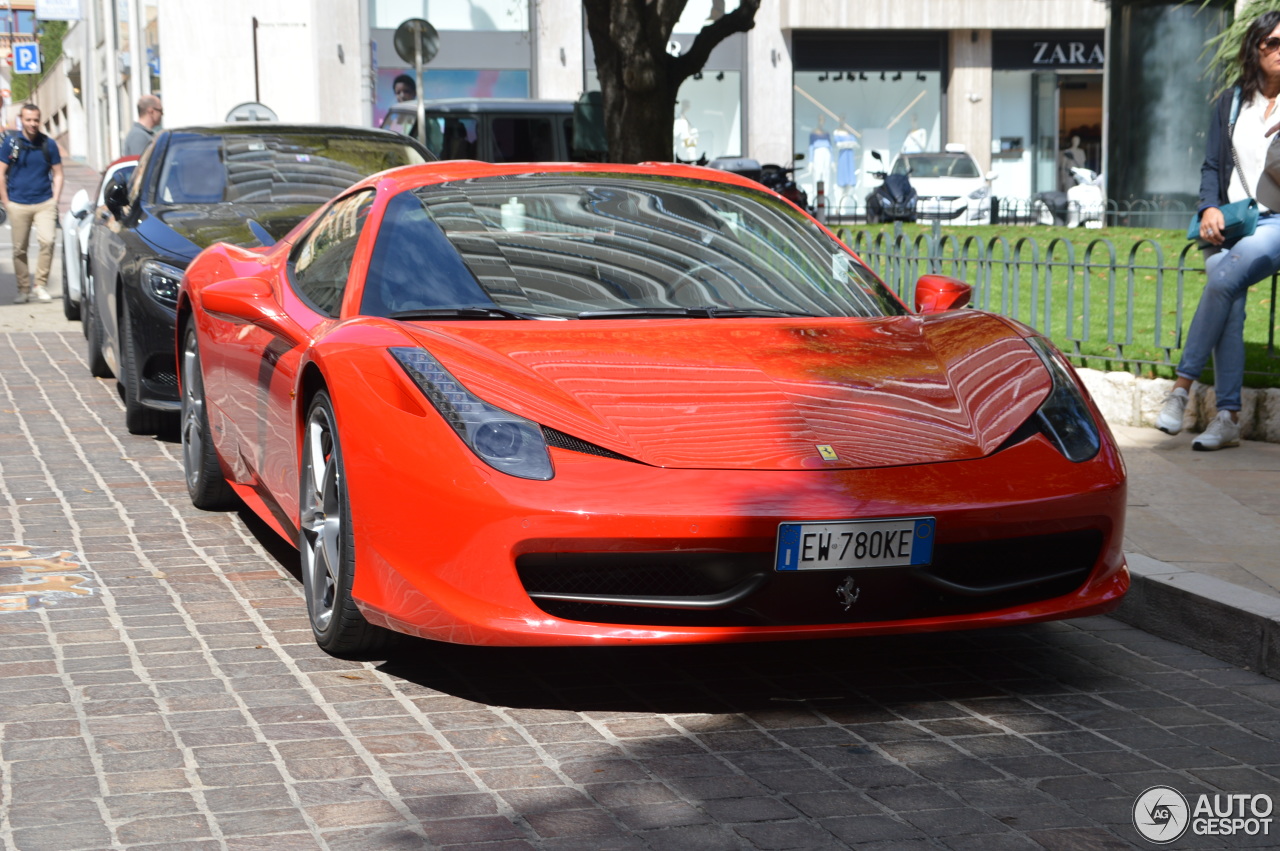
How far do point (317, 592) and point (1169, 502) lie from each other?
3475 millimetres

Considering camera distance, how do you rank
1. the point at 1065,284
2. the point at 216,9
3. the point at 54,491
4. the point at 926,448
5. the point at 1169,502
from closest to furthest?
1. the point at 926,448
2. the point at 1169,502
3. the point at 54,491
4. the point at 1065,284
5. the point at 216,9

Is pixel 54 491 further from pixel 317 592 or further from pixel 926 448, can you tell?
pixel 926 448

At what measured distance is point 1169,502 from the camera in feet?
21.5

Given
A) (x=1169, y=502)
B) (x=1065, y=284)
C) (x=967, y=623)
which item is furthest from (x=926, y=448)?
(x=1065, y=284)

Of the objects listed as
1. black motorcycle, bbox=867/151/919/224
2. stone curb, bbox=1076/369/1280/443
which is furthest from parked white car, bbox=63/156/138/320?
black motorcycle, bbox=867/151/919/224

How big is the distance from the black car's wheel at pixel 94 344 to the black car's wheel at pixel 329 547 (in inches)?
227

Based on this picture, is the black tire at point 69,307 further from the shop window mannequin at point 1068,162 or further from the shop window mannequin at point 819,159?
the shop window mannequin at point 1068,162

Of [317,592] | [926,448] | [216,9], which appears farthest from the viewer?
[216,9]

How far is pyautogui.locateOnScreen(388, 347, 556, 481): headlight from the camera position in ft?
13.2

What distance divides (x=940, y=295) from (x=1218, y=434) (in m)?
2.77

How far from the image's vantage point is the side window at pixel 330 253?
5.20 metres

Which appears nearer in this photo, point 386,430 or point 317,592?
point 386,430

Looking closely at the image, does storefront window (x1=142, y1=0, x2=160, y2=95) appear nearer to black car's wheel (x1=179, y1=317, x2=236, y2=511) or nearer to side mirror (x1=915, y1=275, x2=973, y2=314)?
black car's wheel (x1=179, y1=317, x2=236, y2=511)

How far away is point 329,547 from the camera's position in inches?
184
